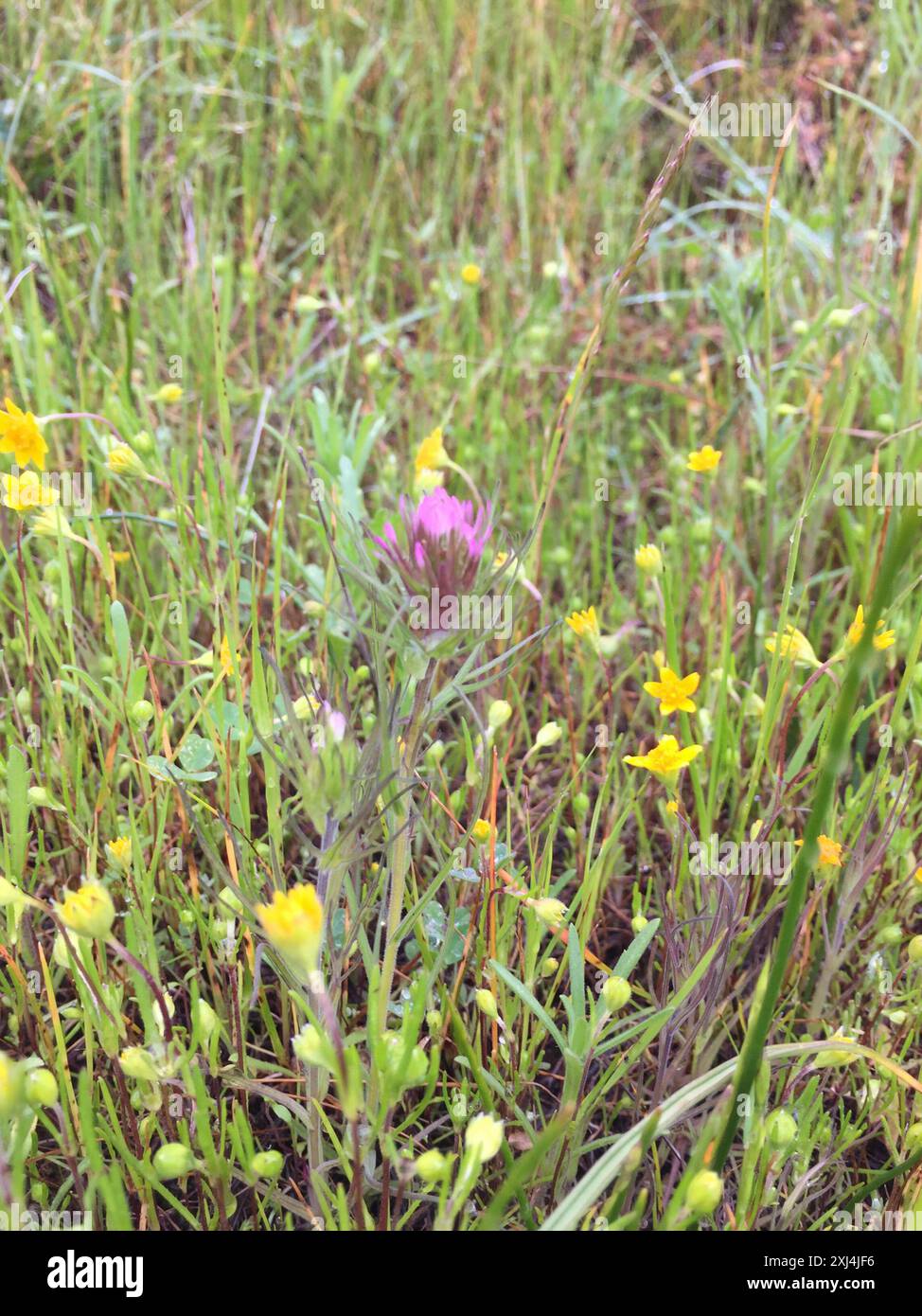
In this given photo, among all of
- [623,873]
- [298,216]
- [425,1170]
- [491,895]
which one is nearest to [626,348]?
[298,216]

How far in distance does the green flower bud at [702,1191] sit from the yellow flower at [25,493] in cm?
91

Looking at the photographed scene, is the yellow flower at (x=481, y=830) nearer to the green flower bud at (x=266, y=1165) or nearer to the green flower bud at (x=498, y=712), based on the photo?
the green flower bud at (x=498, y=712)

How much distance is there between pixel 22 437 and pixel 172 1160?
85cm

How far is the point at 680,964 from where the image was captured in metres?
0.98

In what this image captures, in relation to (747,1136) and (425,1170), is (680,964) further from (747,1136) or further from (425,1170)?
(425,1170)

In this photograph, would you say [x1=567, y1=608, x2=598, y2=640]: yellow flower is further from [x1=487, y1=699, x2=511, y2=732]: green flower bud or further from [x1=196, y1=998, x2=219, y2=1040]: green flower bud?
[x1=196, y1=998, x2=219, y2=1040]: green flower bud

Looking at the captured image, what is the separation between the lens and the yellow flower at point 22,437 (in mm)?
1248

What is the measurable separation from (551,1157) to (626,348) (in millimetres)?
1728

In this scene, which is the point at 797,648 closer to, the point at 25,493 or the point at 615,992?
the point at 615,992

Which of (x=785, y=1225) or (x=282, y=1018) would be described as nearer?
(x=785, y=1225)

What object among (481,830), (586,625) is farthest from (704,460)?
(481,830)

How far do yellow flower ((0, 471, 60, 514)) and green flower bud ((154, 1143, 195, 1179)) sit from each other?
679mm

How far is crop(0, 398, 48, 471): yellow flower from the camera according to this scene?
1.25 metres

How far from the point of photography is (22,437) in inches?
49.4
